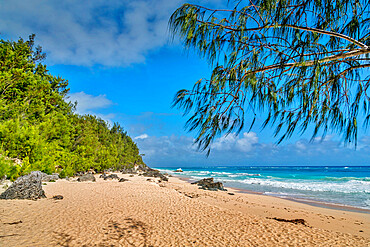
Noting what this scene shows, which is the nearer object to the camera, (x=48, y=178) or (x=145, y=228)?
(x=145, y=228)

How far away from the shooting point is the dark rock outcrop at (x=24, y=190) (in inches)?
284

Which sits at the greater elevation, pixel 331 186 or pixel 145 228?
pixel 145 228

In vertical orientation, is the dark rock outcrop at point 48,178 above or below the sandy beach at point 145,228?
above

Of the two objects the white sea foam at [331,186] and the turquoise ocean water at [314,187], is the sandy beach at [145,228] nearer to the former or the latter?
the turquoise ocean water at [314,187]

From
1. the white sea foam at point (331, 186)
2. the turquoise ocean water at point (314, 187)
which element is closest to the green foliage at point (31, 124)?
the turquoise ocean water at point (314, 187)

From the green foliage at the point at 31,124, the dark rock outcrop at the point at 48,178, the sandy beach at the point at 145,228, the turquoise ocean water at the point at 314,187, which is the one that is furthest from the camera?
the turquoise ocean water at the point at 314,187

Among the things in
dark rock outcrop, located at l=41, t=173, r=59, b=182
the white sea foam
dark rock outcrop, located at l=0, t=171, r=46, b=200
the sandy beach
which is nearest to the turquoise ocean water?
the white sea foam

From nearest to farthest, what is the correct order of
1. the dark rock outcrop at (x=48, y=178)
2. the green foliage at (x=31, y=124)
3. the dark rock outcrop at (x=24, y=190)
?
the dark rock outcrop at (x=24, y=190) → the green foliage at (x=31, y=124) → the dark rock outcrop at (x=48, y=178)

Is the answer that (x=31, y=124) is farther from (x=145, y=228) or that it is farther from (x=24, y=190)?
(x=145, y=228)

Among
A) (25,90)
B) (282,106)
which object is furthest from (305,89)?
(25,90)

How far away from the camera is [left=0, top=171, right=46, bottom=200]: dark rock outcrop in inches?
284

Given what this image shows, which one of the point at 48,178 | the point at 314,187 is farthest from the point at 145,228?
the point at 314,187

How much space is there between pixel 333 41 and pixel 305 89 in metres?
0.73

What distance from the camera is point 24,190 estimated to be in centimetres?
752
